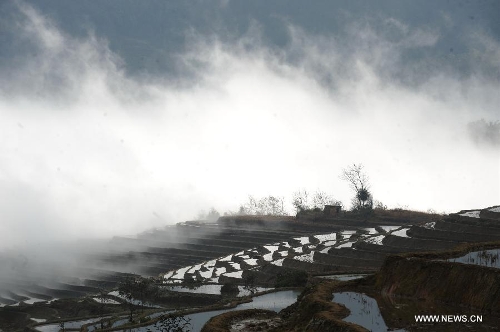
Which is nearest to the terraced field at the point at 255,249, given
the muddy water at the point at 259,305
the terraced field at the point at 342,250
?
the terraced field at the point at 342,250

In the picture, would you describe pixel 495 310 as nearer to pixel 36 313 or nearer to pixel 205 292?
pixel 205 292

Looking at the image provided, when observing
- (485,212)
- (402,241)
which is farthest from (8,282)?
(485,212)

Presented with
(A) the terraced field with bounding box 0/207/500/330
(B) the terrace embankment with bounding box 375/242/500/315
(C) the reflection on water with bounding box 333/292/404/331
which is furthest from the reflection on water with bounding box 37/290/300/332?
(B) the terrace embankment with bounding box 375/242/500/315

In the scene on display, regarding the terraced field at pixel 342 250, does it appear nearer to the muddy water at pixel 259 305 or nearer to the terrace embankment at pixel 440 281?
the muddy water at pixel 259 305

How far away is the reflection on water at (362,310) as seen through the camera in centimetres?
1921

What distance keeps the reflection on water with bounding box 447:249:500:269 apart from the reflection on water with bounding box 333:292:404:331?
192 inches

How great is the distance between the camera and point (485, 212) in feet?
180

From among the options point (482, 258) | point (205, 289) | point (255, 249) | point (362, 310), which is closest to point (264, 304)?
point (362, 310)

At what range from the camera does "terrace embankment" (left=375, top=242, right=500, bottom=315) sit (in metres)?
20.8

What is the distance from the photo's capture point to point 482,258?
25641 millimetres

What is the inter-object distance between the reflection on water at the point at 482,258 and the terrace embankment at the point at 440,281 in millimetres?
835

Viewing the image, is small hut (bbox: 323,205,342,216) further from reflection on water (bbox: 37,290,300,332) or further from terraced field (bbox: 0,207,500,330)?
reflection on water (bbox: 37,290,300,332)

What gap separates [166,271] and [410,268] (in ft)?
140

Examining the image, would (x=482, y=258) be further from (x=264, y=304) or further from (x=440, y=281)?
(x=264, y=304)
